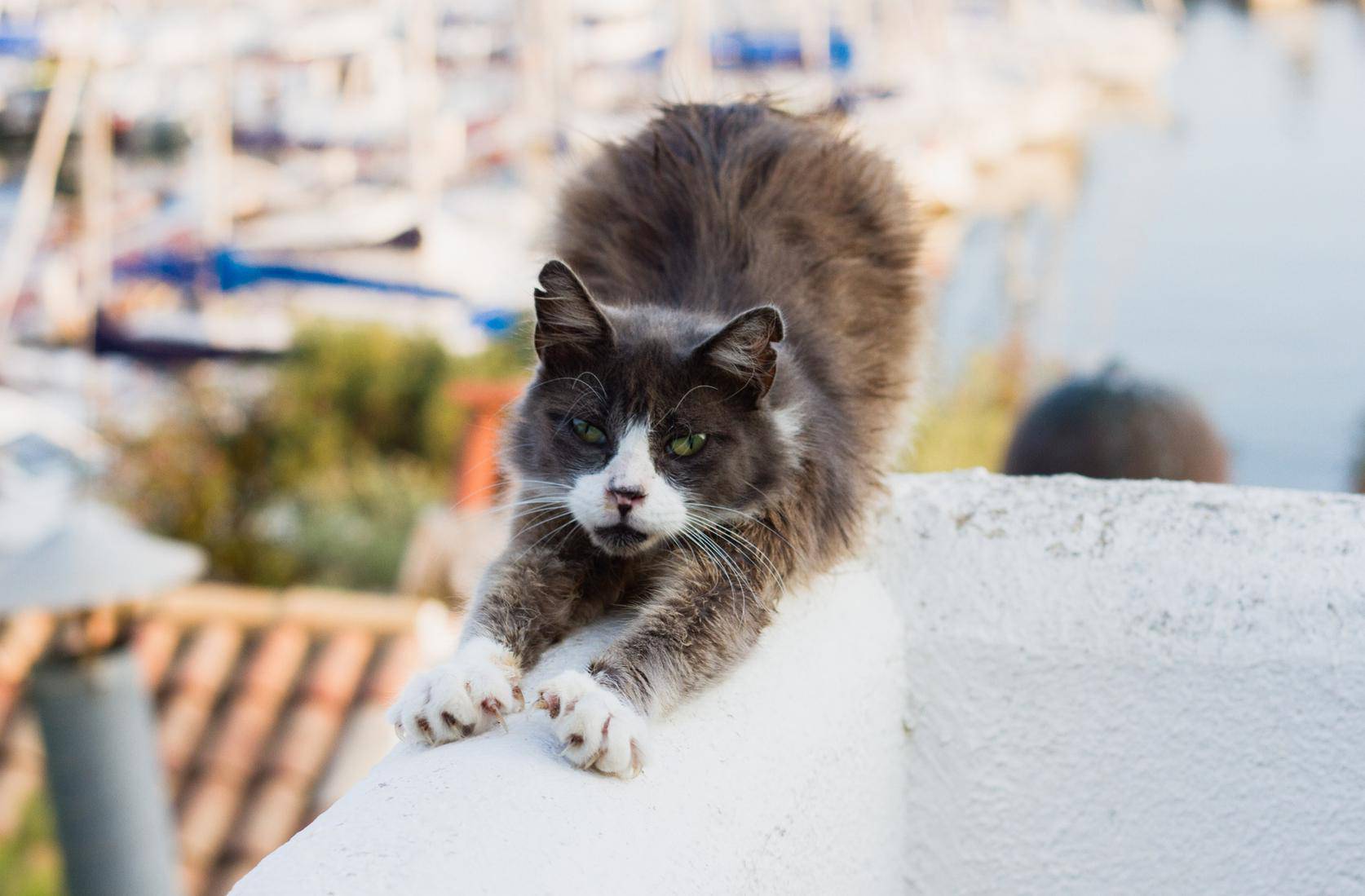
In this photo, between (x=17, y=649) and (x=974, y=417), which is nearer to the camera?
(x=17, y=649)

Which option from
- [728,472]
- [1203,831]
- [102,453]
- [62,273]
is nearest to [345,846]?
[728,472]

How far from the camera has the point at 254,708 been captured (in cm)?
507

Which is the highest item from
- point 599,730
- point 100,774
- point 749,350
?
point 749,350

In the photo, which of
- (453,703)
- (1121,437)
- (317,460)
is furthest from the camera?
(317,460)

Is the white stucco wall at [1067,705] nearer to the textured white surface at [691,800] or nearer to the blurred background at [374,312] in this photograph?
the textured white surface at [691,800]

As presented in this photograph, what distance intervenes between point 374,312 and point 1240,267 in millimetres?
9781

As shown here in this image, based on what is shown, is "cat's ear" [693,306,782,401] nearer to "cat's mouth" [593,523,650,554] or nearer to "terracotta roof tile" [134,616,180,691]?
"cat's mouth" [593,523,650,554]

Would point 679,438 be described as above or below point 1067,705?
above

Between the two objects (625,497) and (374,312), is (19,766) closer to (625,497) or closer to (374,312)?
(625,497)

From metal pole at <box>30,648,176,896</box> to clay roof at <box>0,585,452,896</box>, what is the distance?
0.74 m

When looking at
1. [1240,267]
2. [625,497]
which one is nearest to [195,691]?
[625,497]

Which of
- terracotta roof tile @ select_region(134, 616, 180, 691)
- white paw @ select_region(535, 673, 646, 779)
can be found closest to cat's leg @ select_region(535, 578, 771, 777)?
white paw @ select_region(535, 673, 646, 779)

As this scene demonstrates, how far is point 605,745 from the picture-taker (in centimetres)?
119

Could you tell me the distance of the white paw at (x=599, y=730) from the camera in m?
1.19
